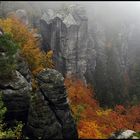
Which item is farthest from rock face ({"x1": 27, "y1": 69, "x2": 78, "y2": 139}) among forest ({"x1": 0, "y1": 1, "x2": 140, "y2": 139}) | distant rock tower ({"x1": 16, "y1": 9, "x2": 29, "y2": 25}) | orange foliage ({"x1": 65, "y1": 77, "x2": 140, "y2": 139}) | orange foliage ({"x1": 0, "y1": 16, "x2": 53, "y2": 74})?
distant rock tower ({"x1": 16, "y1": 9, "x2": 29, "y2": 25})

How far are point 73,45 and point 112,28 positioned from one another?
77.2ft

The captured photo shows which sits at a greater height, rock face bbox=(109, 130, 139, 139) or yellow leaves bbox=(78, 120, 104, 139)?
rock face bbox=(109, 130, 139, 139)

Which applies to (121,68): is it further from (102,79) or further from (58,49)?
(58,49)

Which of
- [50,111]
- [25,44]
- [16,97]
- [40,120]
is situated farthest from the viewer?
[25,44]

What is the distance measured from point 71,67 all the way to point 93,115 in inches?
1227

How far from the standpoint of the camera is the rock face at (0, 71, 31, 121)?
67.9m

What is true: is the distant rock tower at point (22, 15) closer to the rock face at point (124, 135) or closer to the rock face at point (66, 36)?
the rock face at point (66, 36)

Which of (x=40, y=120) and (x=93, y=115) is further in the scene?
(x=93, y=115)

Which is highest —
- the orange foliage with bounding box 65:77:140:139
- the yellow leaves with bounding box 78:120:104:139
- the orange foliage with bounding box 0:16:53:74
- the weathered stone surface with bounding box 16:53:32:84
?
the weathered stone surface with bounding box 16:53:32:84

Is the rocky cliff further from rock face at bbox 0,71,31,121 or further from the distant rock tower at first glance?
the distant rock tower

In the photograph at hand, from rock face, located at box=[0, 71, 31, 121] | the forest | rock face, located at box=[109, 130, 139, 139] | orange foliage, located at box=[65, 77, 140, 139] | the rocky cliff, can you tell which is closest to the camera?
rock face, located at box=[109, 130, 139, 139]

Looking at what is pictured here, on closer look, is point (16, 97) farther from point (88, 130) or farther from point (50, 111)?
point (88, 130)

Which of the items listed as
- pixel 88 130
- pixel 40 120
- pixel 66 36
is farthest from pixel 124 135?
pixel 66 36

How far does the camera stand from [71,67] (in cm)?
12794
